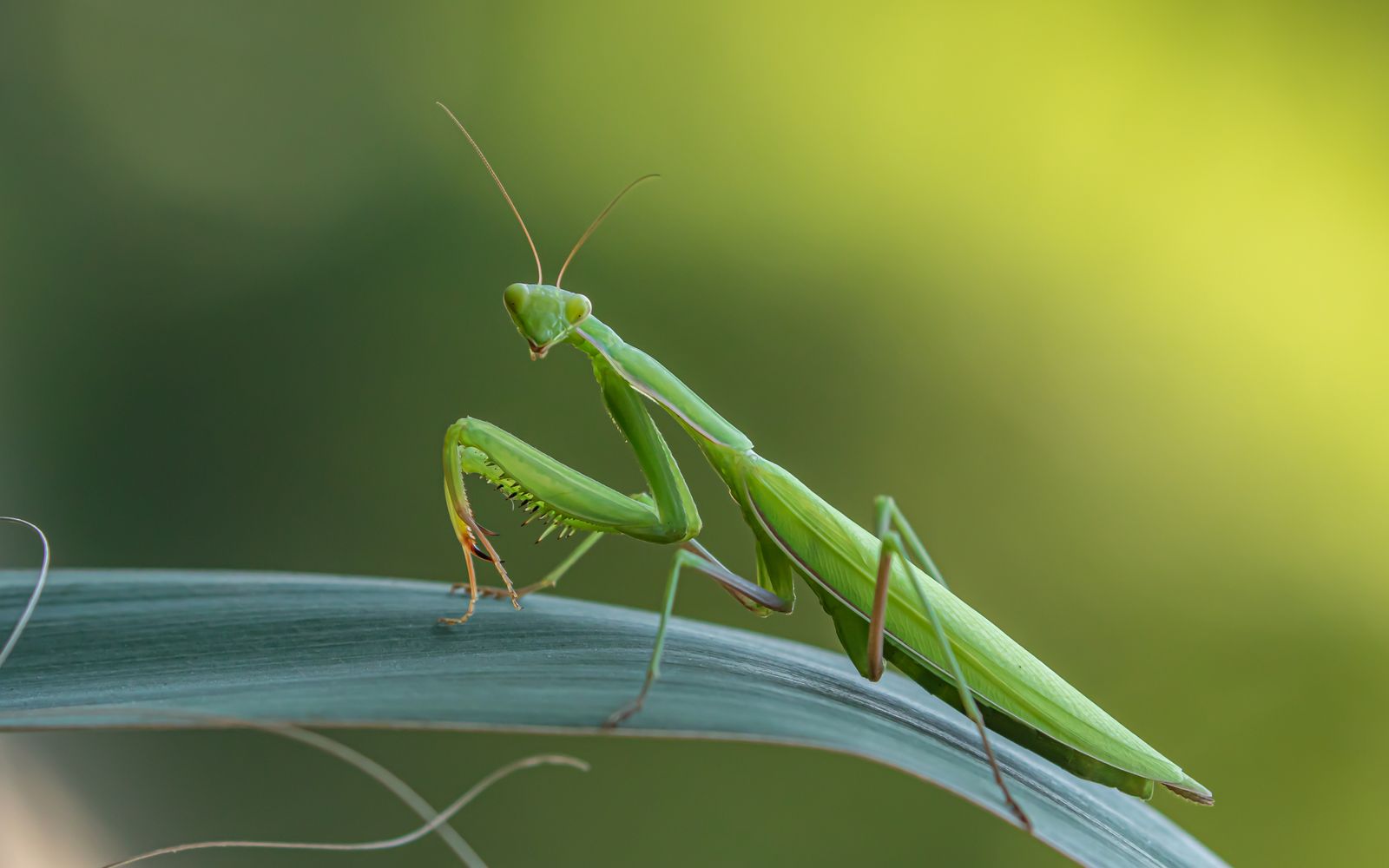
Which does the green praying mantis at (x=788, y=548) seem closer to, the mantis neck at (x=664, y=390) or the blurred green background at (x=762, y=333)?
the mantis neck at (x=664, y=390)

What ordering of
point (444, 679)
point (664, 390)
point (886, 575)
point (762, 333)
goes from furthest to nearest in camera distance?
1. point (762, 333)
2. point (664, 390)
3. point (886, 575)
4. point (444, 679)

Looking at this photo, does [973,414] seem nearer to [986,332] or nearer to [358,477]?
[986,332]

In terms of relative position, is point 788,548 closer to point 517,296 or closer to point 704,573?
point 704,573

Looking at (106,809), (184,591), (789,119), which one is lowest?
(106,809)

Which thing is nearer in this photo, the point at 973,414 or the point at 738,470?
the point at 738,470

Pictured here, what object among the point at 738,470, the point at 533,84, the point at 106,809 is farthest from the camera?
the point at 533,84

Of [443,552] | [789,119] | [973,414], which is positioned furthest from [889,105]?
[443,552]

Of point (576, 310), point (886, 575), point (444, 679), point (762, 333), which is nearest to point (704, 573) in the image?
point (886, 575)

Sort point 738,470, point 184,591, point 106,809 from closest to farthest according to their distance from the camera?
point 184,591
point 738,470
point 106,809
